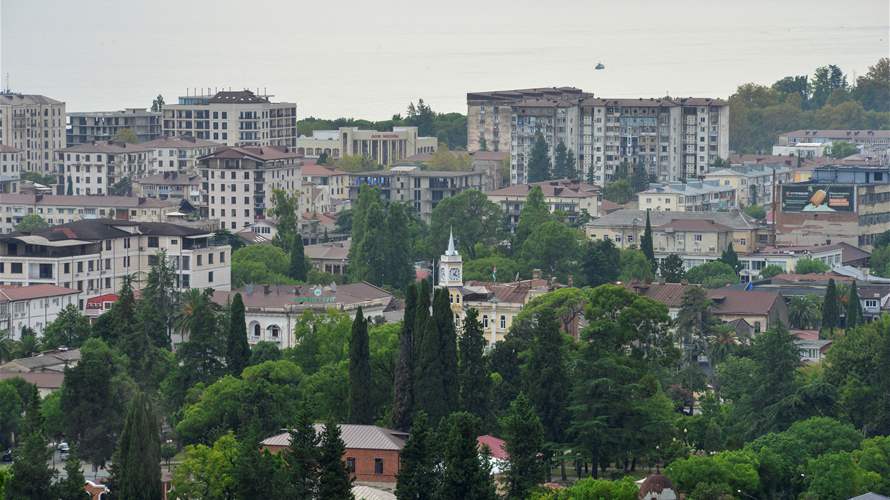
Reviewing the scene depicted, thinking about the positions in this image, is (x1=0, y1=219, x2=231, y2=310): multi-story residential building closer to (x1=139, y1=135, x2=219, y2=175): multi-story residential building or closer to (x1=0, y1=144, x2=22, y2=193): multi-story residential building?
(x1=139, y1=135, x2=219, y2=175): multi-story residential building

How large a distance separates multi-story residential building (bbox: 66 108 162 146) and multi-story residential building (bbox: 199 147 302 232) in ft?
96.1

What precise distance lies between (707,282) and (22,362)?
83.6 ft

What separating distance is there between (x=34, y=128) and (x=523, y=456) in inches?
3458

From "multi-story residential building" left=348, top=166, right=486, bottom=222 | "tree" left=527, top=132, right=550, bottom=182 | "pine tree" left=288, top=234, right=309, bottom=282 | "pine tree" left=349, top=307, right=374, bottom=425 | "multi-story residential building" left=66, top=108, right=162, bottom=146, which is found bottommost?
"pine tree" left=349, top=307, right=374, bottom=425

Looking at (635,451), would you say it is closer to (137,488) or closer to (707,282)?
(137,488)

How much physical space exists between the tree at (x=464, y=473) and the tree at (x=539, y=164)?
74.0m

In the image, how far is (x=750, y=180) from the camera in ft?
370

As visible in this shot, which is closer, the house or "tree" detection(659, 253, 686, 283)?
the house

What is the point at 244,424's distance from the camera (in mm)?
52000

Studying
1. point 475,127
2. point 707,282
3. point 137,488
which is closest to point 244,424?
point 137,488

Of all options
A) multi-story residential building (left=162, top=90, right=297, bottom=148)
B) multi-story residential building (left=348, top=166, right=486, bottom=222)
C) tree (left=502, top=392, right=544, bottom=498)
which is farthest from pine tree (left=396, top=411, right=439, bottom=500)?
multi-story residential building (left=162, top=90, right=297, bottom=148)

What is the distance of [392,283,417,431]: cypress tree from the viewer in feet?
172

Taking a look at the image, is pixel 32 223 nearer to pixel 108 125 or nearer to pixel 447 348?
pixel 108 125

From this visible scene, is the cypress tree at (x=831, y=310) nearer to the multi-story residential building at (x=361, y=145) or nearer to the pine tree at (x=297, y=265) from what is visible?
the pine tree at (x=297, y=265)
